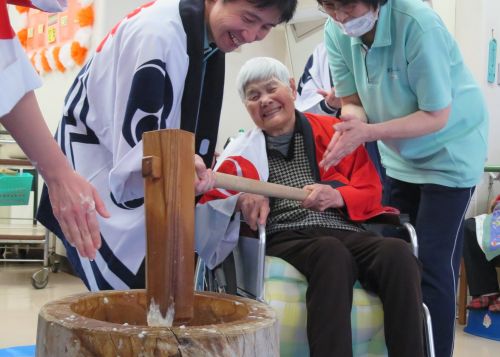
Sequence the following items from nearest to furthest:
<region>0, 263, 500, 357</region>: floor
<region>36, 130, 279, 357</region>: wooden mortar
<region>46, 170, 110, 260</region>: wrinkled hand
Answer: <region>36, 130, 279, 357</region>: wooden mortar, <region>46, 170, 110, 260</region>: wrinkled hand, <region>0, 263, 500, 357</region>: floor

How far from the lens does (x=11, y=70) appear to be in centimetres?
75

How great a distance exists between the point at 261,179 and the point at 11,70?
3.54 ft

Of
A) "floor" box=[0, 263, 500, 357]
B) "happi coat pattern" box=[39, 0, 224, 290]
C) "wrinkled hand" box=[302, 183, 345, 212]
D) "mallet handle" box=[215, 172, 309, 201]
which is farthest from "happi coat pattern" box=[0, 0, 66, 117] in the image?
"floor" box=[0, 263, 500, 357]

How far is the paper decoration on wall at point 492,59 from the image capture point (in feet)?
10.6

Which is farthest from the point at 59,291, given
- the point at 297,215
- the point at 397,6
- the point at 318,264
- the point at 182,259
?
the point at 182,259

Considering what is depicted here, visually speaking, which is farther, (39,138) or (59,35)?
(59,35)

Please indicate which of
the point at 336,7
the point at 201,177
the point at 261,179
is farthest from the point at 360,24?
the point at 201,177

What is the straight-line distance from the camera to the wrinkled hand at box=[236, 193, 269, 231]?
1.58 m

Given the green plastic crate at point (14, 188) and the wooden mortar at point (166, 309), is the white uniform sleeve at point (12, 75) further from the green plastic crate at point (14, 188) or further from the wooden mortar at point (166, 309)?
the green plastic crate at point (14, 188)

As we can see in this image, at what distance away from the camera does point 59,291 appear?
11.1ft

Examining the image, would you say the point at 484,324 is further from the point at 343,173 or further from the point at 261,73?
the point at 261,73

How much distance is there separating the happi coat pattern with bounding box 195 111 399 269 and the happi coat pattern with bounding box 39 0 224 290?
0.19m

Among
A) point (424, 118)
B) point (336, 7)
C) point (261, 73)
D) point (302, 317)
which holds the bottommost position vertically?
point (302, 317)

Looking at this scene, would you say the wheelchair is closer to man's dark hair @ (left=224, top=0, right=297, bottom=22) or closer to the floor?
man's dark hair @ (left=224, top=0, right=297, bottom=22)
